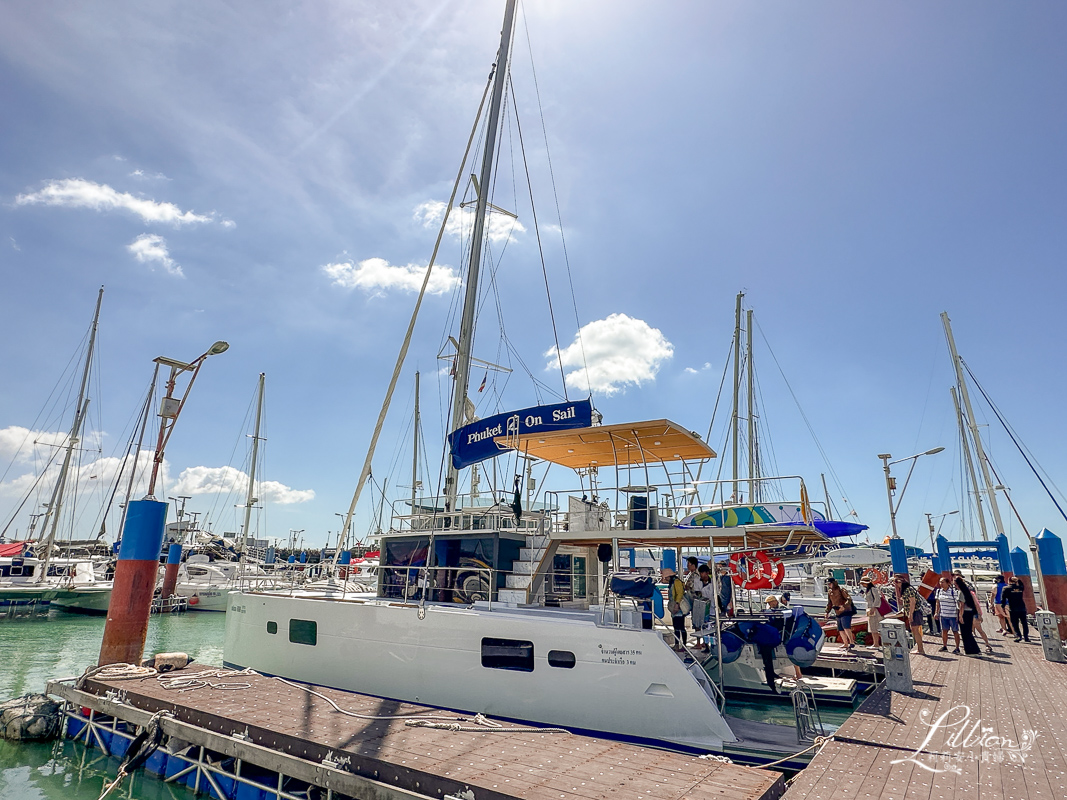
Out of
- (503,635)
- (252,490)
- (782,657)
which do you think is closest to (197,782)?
(503,635)

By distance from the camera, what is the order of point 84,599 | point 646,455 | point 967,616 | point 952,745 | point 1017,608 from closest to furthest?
point 952,745, point 646,455, point 967,616, point 1017,608, point 84,599

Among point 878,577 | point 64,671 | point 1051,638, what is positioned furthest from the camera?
point 878,577

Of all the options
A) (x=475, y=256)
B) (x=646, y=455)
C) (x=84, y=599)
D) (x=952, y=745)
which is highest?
(x=475, y=256)

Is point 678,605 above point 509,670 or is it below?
above

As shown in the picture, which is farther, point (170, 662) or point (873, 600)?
point (873, 600)

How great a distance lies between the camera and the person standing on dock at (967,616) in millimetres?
14016

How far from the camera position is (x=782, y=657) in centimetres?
1144

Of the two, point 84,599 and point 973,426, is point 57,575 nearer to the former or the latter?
point 84,599

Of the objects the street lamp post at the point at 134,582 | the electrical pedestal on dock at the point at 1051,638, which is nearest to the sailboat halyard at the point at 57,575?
the street lamp post at the point at 134,582

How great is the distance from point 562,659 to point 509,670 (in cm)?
96

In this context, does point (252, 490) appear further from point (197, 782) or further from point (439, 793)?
point (439, 793)

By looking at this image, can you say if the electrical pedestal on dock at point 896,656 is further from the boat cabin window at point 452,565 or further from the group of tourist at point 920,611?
the boat cabin window at point 452,565

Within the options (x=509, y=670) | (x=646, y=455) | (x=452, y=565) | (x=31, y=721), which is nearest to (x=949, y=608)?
(x=646, y=455)

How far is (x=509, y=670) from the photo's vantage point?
9.84 m
